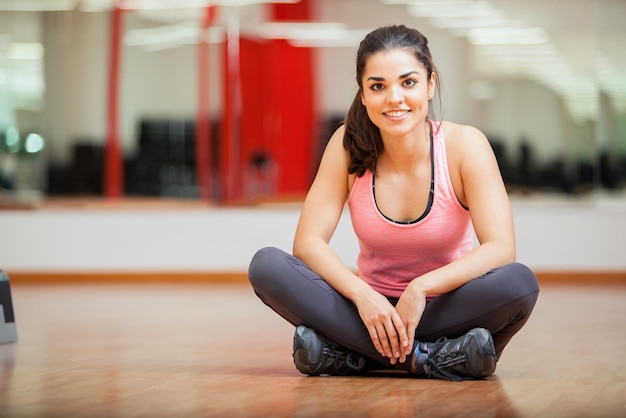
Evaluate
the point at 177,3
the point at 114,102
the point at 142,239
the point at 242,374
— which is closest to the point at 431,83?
the point at 242,374

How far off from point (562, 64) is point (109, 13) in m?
3.06

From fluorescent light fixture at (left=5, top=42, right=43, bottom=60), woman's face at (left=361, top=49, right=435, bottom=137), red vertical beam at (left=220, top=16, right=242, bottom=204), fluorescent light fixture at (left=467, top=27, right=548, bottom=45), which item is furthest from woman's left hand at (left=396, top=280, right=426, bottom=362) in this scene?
fluorescent light fixture at (left=5, top=42, right=43, bottom=60)

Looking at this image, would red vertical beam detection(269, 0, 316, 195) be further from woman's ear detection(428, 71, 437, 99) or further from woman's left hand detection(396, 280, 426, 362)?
woman's left hand detection(396, 280, 426, 362)

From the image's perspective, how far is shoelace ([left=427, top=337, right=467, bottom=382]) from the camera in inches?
87.7

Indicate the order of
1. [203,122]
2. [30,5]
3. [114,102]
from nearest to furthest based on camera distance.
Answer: [203,122] < [30,5] < [114,102]

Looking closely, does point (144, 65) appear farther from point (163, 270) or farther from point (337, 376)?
point (337, 376)

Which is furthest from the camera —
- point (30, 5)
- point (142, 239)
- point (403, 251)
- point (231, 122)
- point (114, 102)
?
point (114, 102)

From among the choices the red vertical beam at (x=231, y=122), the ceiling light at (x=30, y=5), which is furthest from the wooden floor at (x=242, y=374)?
the ceiling light at (x=30, y=5)

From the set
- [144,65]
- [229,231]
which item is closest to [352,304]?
[229,231]

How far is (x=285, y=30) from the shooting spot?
21.7 feet

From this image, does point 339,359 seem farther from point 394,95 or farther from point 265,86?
point 265,86

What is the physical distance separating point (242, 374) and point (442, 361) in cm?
47

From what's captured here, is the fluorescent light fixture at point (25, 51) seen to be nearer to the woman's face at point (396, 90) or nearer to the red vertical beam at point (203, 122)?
the red vertical beam at point (203, 122)

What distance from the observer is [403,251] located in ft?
7.70
